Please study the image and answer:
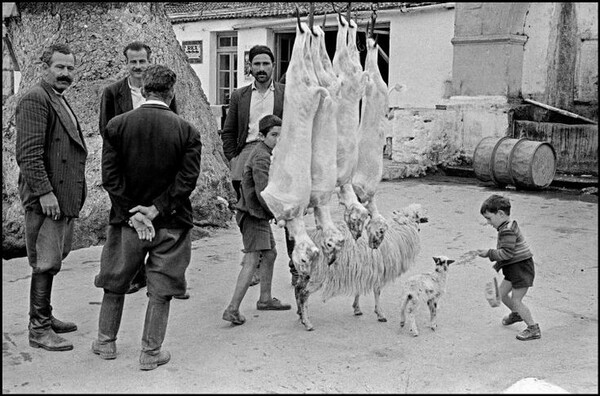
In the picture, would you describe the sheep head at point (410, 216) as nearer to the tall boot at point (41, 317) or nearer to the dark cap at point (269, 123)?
the dark cap at point (269, 123)

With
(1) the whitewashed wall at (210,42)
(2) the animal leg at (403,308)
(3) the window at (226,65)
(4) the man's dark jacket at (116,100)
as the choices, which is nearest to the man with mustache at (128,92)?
(4) the man's dark jacket at (116,100)

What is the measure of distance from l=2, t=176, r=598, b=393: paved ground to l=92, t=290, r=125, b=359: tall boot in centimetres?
10

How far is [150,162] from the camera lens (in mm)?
4152

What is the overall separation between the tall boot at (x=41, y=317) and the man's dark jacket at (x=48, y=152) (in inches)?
17.7

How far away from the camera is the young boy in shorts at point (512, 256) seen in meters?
4.92

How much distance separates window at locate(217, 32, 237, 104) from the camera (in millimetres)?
22312

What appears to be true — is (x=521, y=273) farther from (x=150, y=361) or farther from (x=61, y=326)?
(x=61, y=326)

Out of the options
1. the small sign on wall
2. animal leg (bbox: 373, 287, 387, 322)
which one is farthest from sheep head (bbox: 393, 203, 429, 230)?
the small sign on wall

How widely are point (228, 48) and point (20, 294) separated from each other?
57.0 feet

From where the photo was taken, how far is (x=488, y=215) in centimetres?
497

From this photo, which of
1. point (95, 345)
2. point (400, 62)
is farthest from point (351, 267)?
point (400, 62)

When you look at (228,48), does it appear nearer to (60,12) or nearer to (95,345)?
(60,12)

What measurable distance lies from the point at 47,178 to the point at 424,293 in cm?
259

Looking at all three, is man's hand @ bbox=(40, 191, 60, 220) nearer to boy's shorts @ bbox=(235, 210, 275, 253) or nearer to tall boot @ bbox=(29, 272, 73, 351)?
tall boot @ bbox=(29, 272, 73, 351)
